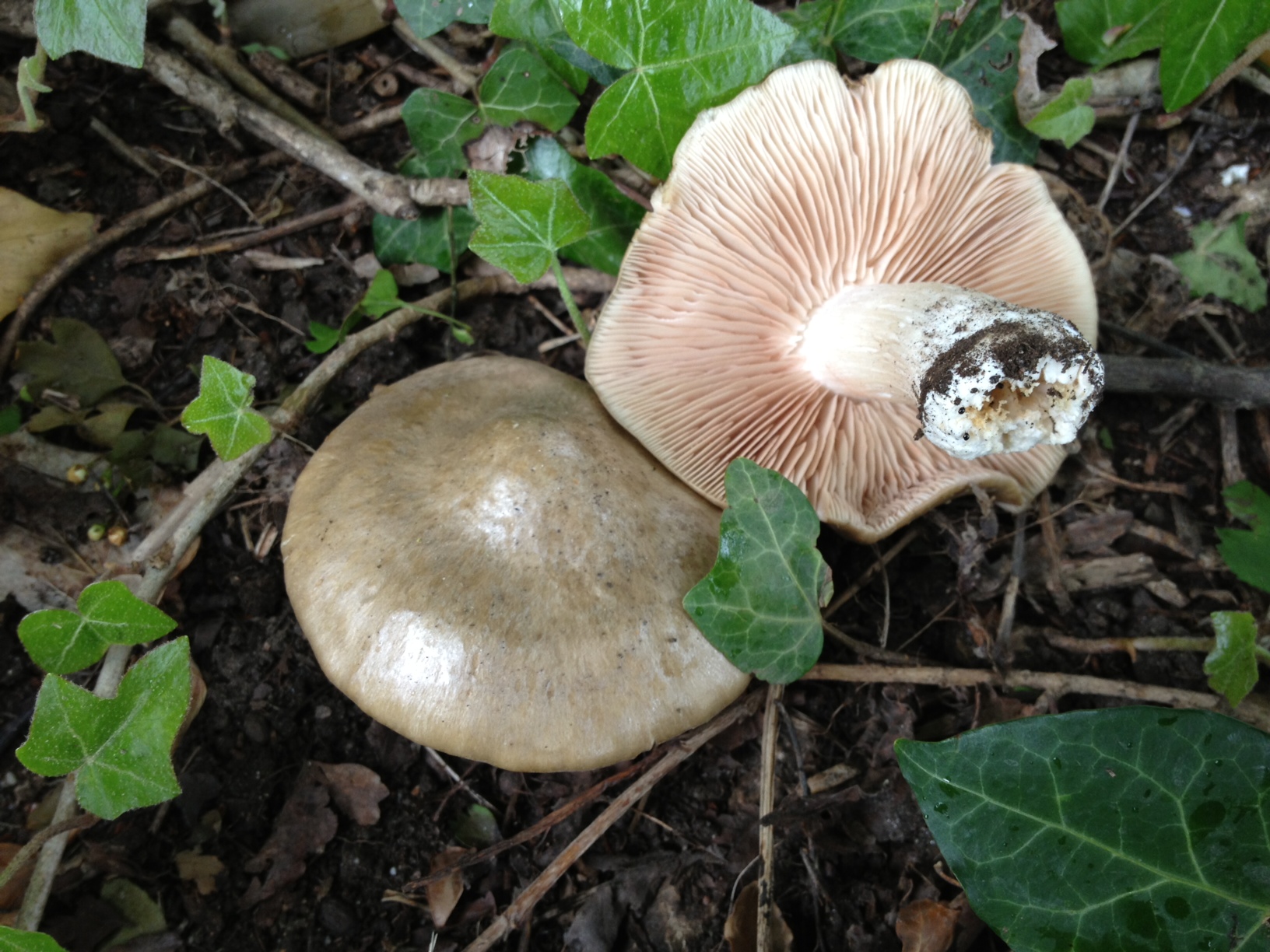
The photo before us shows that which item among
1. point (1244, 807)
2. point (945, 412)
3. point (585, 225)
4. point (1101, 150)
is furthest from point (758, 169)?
point (1244, 807)

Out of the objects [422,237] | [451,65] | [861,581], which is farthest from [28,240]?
[861,581]

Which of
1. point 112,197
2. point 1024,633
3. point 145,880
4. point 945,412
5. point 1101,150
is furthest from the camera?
point 1101,150

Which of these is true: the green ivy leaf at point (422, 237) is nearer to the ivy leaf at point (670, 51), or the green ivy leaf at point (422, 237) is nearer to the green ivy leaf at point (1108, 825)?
the ivy leaf at point (670, 51)

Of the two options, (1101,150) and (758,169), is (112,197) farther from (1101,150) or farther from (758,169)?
(1101,150)

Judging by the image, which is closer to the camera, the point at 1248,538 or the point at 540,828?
the point at 540,828

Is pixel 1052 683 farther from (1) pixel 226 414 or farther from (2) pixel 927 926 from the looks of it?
(1) pixel 226 414

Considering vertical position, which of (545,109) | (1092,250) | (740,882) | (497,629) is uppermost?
(545,109)

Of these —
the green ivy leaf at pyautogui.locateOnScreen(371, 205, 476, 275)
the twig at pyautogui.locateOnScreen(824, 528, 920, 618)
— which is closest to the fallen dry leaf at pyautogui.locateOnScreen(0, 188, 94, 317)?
the green ivy leaf at pyautogui.locateOnScreen(371, 205, 476, 275)
